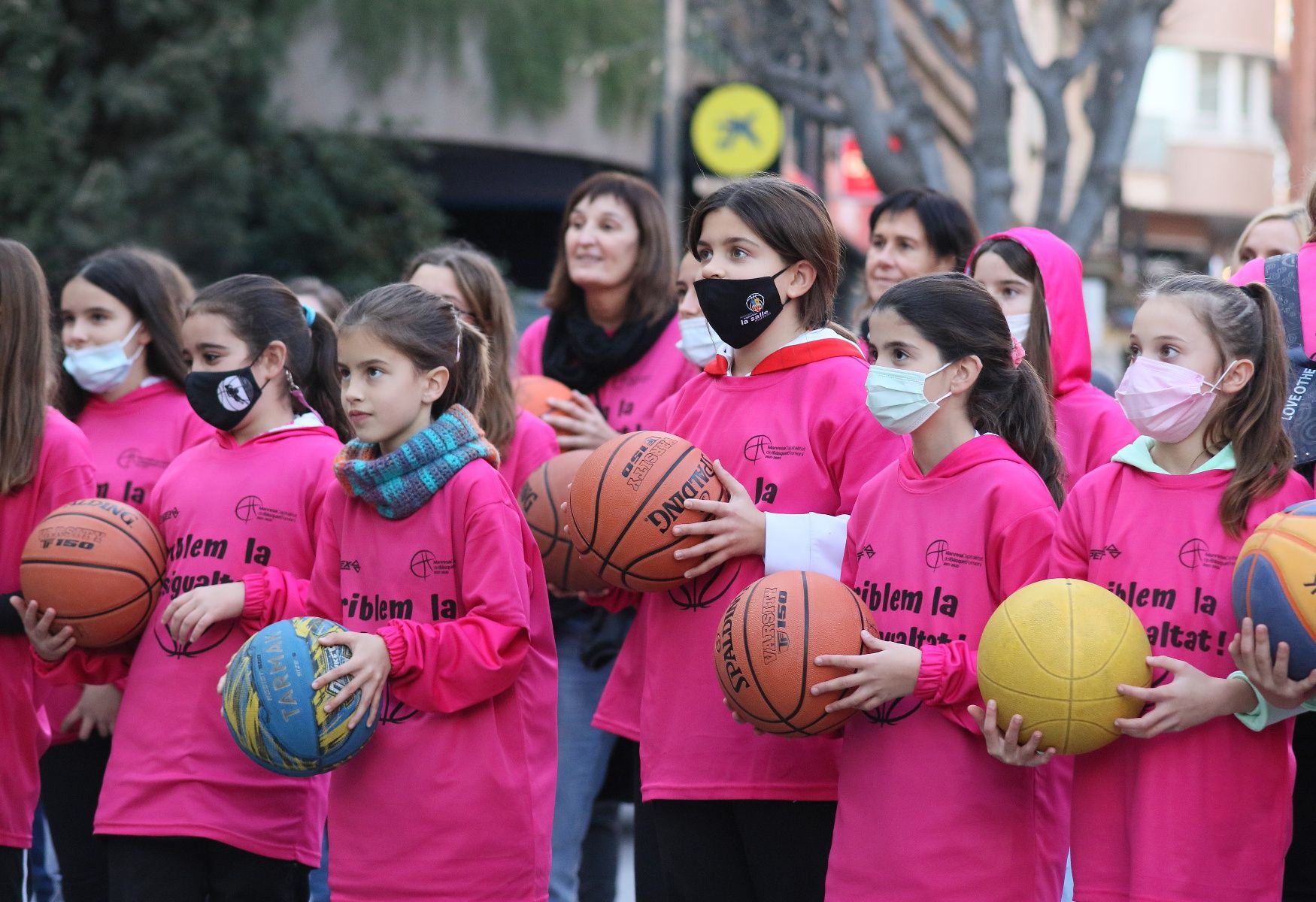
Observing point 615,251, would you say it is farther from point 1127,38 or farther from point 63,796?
point 1127,38

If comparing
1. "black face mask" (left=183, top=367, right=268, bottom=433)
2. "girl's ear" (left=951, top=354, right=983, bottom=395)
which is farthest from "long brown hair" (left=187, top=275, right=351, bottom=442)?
"girl's ear" (left=951, top=354, right=983, bottom=395)

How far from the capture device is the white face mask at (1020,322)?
5.34m

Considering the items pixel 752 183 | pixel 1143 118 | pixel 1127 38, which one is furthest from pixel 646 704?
pixel 1143 118

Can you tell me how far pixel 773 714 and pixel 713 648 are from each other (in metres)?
0.36

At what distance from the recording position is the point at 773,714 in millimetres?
3836

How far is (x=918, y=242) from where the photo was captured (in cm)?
608

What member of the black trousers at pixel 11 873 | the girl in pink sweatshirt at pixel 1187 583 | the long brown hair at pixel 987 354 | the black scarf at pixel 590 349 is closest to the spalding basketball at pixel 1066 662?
the girl in pink sweatshirt at pixel 1187 583

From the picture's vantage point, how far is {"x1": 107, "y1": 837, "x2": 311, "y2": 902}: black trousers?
4.57 m

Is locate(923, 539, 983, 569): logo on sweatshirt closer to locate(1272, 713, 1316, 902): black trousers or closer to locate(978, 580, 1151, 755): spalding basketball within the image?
locate(978, 580, 1151, 755): spalding basketball

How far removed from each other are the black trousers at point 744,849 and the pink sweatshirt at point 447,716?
0.38 meters

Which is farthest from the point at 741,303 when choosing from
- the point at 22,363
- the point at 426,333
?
the point at 22,363

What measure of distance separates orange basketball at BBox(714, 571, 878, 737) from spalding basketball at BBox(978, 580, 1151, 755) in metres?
0.36

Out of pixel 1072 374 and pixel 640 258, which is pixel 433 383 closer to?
pixel 640 258

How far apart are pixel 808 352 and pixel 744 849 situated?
138 centimetres
